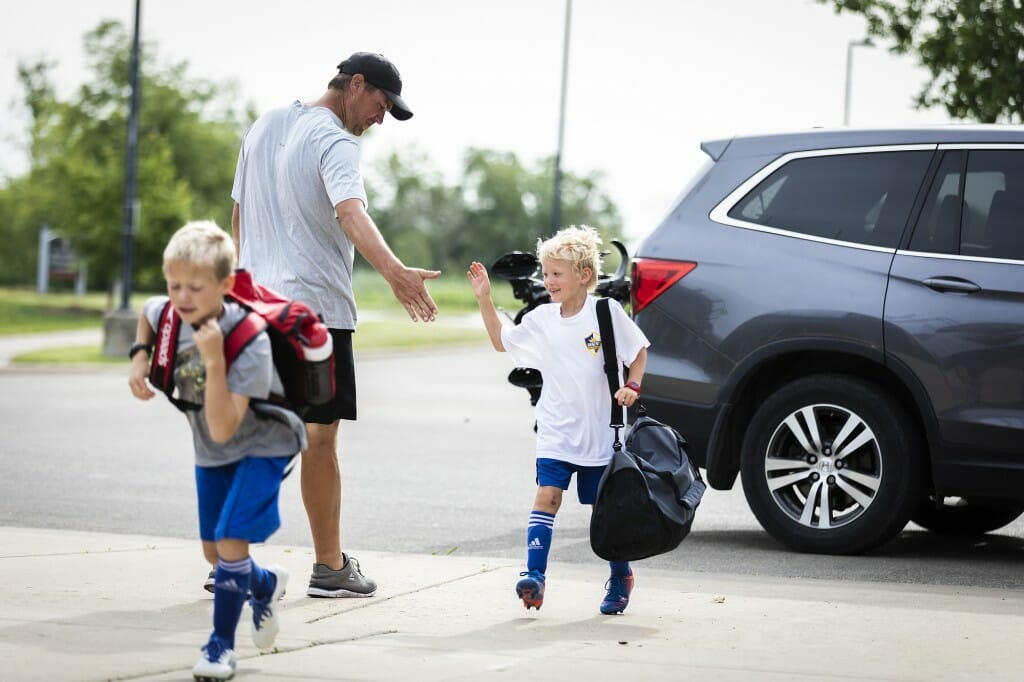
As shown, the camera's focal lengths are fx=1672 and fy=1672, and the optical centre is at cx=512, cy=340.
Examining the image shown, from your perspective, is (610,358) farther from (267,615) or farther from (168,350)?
(168,350)

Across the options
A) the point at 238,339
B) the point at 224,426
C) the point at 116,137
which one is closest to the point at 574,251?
the point at 238,339

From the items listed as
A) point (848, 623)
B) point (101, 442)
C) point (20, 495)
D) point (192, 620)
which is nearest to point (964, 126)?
point (848, 623)

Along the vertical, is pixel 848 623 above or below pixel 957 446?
below

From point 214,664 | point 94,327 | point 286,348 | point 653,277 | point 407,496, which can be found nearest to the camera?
point 214,664

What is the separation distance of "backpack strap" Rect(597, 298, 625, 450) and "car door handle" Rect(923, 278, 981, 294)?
196 centimetres

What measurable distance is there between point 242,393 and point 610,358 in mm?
1845

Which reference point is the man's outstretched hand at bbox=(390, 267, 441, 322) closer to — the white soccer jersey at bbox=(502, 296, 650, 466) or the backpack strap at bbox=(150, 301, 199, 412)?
the white soccer jersey at bbox=(502, 296, 650, 466)

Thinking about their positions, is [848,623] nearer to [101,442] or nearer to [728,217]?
[728,217]

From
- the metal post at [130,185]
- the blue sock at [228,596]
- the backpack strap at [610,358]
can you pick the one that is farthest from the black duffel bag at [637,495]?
the metal post at [130,185]

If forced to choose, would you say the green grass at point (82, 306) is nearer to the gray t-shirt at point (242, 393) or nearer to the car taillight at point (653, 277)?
the car taillight at point (653, 277)

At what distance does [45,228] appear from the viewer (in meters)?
62.5

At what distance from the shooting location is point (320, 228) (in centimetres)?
625

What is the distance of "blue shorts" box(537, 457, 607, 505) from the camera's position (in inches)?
239

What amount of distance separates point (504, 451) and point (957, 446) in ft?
19.4
